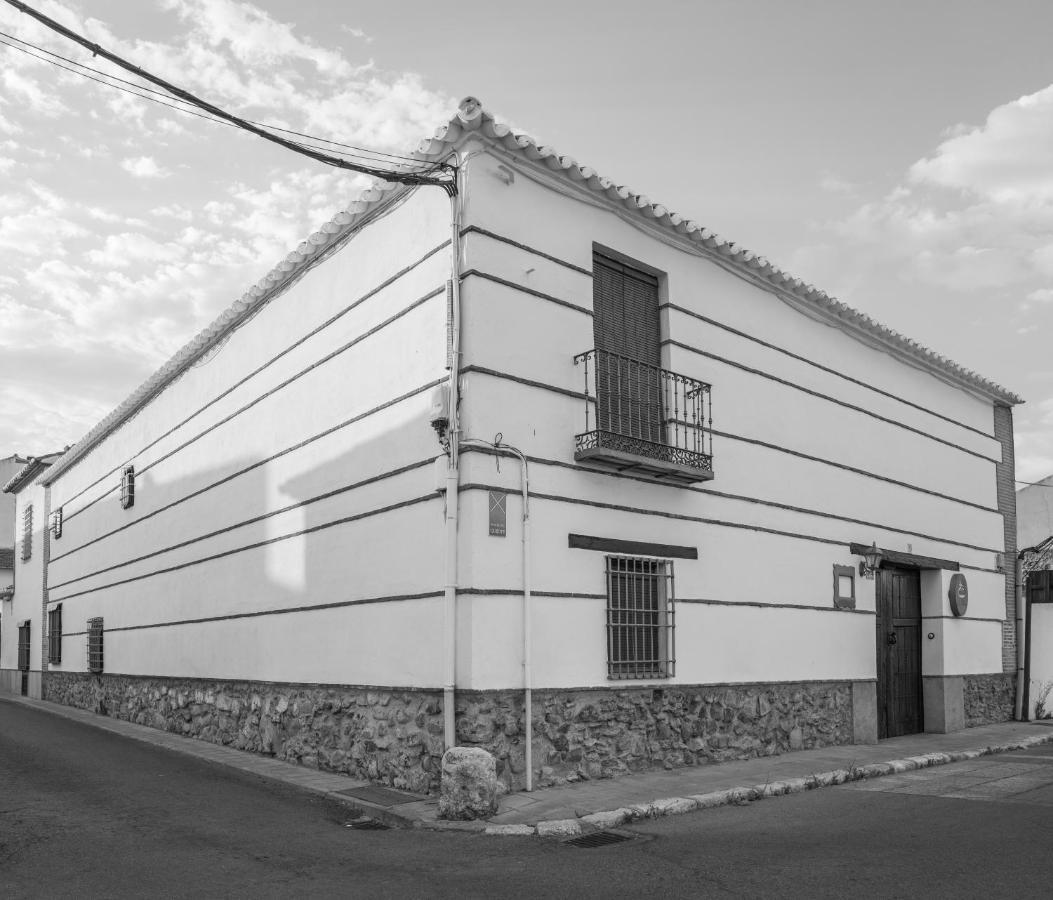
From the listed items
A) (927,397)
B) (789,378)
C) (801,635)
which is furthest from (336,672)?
(927,397)

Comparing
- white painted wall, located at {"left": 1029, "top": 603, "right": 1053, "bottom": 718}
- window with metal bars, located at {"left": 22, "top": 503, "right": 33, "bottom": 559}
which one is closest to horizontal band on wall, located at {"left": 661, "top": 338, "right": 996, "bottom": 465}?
white painted wall, located at {"left": 1029, "top": 603, "right": 1053, "bottom": 718}

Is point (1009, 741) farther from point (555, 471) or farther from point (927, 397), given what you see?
point (555, 471)

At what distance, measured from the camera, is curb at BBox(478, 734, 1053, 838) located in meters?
7.16

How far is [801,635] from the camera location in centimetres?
1188

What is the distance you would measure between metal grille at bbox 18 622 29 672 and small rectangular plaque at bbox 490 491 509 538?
19.7 m

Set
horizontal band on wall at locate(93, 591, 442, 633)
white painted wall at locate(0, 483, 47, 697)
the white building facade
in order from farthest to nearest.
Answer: white painted wall at locate(0, 483, 47, 697), horizontal band on wall at locate(93, 591, 442, 633), the white building facade

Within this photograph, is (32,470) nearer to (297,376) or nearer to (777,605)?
(297,376)

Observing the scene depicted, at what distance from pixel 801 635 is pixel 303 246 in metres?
7.40

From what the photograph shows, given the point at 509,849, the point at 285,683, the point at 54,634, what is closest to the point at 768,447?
the point at 285,683

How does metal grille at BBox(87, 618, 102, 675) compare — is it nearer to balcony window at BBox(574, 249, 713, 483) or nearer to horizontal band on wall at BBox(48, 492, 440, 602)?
horizontal band on wall at BBox(48, 492, 440, 602)

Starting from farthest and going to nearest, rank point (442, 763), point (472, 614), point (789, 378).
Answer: point (789, 378)
point (472, 614)
point (442, 763)

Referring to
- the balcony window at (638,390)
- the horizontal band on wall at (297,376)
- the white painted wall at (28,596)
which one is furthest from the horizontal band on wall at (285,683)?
the white painted wall at (28,596)

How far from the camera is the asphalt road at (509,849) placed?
18.2 feet

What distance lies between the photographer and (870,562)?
13.3 meters
